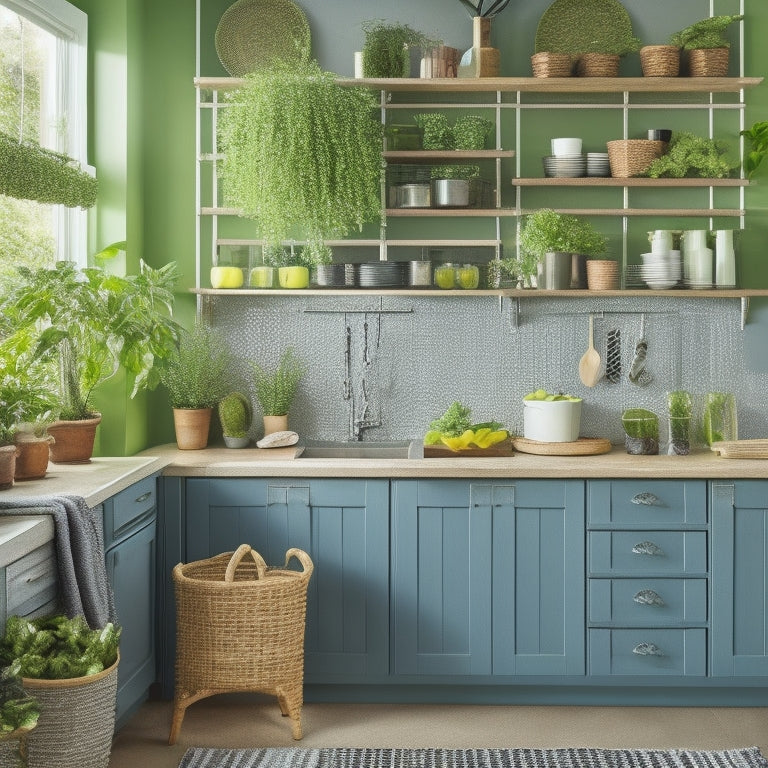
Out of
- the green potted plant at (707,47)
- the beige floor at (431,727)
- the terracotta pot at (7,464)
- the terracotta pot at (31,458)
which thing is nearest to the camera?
the terracotta pot at (7,464)

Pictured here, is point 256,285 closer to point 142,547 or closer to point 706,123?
point 142,547

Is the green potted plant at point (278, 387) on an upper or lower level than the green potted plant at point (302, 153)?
lower

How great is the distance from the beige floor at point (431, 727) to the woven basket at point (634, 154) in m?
2.19

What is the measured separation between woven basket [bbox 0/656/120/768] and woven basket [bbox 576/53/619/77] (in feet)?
10.2

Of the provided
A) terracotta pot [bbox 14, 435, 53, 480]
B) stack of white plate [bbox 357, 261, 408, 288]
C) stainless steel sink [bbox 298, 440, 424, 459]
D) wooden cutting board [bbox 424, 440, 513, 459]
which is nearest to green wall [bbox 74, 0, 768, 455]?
stainless steel sink [bbox 298, 440, 424, 459]

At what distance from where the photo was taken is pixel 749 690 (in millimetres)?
3908

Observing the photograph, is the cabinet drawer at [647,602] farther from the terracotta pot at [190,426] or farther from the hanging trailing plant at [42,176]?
the hanging trailing plant at [42,176]

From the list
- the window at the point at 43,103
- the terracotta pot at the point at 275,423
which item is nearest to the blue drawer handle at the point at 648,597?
the terracotta pot at the point at 275,423

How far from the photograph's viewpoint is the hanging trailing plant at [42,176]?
3406mm

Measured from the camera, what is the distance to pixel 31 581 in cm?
273

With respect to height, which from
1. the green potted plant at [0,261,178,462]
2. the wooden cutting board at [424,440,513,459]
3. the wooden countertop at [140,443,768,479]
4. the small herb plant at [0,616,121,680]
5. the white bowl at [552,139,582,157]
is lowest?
the small herb plant at [0,616,121,680]

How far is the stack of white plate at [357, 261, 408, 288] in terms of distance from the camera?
4262mm

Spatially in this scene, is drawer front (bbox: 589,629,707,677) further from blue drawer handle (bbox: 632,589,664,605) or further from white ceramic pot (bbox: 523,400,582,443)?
white ceramic pot (bbox: 523,400,582,443)

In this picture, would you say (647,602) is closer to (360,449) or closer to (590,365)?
(590,365)
